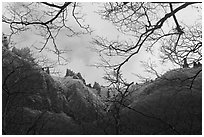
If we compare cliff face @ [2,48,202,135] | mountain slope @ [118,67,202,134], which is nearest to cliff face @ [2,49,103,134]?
cliff face @ [2,48,202,135]

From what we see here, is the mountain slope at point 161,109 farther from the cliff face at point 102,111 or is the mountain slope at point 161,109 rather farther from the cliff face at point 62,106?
the cliff face at point 62,106

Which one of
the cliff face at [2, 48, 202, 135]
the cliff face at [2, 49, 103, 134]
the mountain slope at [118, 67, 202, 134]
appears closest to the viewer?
the cliff face at [2, 48, 202, 135]

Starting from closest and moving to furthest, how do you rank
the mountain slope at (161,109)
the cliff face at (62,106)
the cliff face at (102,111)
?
the cliff face at (102,111)
the mountain slope at (161,109)
the cliff face at (62,106)

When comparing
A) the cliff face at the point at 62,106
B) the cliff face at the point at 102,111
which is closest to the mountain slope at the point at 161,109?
the cliff face at the point at 102,111

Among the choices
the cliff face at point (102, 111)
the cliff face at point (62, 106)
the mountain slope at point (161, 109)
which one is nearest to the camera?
the cliff face at point (102, 111)

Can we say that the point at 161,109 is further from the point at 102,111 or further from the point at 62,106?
the point at 62,106

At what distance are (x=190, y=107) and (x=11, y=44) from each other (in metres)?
10.7

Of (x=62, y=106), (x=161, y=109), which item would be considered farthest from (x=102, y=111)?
(x=62, y=106)

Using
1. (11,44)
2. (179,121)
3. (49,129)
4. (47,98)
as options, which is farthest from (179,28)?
(47,98)

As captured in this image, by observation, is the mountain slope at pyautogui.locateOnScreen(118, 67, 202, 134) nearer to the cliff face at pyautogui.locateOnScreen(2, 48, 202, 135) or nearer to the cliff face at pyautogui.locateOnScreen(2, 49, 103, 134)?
the cliff face at pyautogui.locateOnScreen(2, 48, 202, 135)

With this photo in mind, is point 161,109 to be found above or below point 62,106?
below

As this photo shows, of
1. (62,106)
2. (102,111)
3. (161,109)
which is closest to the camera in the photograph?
(161,109)

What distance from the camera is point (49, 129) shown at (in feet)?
44.9

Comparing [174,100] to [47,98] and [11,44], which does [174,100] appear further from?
[11,44]
